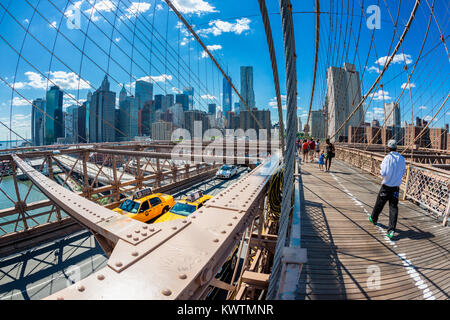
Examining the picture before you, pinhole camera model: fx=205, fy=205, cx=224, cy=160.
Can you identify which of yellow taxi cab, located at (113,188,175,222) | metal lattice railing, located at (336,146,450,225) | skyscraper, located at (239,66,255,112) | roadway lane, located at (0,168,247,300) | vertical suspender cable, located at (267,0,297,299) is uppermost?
skyscraper, located at (239,66,255,112)

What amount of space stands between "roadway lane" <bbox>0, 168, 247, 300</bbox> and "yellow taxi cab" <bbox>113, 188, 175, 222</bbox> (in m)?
1.83

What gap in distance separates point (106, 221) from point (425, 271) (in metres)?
3.29

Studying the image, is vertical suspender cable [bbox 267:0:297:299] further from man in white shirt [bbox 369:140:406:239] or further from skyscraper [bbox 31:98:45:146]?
skyscraper [bbox 31:98:45:146]

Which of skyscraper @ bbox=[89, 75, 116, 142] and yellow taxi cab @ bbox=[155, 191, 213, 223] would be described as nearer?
yellow taxi cab @ bbox=[155, 191, 213, 223]

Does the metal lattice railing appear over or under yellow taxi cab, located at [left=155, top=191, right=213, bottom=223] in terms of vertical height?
over

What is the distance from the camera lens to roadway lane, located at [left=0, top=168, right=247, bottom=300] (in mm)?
6352

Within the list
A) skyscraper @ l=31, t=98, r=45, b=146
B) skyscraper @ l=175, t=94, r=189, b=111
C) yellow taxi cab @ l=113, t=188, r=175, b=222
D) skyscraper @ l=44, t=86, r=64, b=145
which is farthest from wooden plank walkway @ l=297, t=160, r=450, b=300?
skyscraper @ l=175, t=94, r=189, b=111

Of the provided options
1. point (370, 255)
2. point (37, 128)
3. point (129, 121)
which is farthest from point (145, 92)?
point (370, 255)

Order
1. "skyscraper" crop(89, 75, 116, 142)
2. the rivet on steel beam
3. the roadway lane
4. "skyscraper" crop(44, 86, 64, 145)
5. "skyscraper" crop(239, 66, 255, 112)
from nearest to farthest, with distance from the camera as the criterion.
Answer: the rivet on steel beam
the roadway lane
"skyscraper" crop(44, 86, 64, 145)
"skyscraper" crop(89, 75, 116, 142)
"skyscraper" crop(239, 66, 255, 112)

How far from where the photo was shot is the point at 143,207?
9258mm

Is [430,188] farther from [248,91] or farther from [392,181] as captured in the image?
[248,91]
